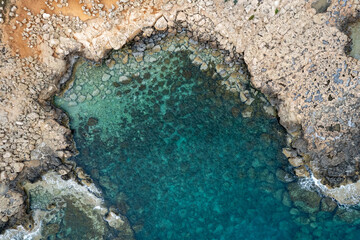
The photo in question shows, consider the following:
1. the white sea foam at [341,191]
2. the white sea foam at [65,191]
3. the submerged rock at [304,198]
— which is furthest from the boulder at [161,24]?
the white sea foam at [341,191]

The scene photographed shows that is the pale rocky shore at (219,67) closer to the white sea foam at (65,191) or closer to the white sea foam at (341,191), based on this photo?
the white sea foam at (341,191)

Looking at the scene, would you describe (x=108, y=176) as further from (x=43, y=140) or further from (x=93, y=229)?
(x=43, y=140)

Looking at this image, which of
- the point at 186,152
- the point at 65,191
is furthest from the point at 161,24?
the point at 65,191

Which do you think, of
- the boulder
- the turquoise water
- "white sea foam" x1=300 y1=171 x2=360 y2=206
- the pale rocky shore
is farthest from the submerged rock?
the boulder

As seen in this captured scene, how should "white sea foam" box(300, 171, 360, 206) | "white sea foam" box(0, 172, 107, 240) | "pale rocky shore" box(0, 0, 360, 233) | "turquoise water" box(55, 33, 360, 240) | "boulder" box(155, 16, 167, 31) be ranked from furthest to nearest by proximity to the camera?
"boulder" box(155, 16, 167, 31) → "white sea foam" box(0, 172, 107, 240) → "turquoise water" box(55, 33, 360, 240) → "white sea foam" box(300, 171, 360, 206) → "pale rocky shore" box(0, 0, 360, 233)

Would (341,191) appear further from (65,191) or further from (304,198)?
(65,191)

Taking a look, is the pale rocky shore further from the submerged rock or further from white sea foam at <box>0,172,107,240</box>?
the submerged rock
